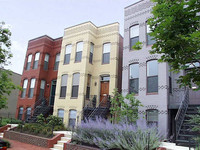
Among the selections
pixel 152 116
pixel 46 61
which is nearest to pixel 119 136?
pixel 152 116

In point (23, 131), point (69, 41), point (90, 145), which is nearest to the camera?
point (90, 145)

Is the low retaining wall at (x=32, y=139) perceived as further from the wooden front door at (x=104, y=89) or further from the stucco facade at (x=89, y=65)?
the wooden front door at (x=104, y=89)

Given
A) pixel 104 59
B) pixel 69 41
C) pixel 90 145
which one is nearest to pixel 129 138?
pixel 90 145

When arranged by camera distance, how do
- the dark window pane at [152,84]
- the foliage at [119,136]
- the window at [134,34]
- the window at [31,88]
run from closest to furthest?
the foliage at [119,136] → the dark window pane at [152,84] → the window at [134,34] → the window at [31,88]

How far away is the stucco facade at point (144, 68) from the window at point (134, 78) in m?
0.22

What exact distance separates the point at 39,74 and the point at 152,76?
13.0 m

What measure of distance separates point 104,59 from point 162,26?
39.1ft

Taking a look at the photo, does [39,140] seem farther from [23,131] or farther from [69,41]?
[69,41]

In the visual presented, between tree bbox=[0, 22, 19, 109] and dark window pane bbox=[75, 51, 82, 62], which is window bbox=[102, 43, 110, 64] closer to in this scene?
dark window pane bbox=[75, 51, 82, 62]

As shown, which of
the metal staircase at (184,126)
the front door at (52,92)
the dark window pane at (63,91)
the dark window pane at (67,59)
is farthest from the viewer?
the front door at (52,92)

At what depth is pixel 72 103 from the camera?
16.4 m

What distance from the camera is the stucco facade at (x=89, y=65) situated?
16.2 meters

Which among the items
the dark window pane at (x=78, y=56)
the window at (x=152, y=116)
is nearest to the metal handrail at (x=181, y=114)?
the window at (x=152, y=116)

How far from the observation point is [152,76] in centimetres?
1259
